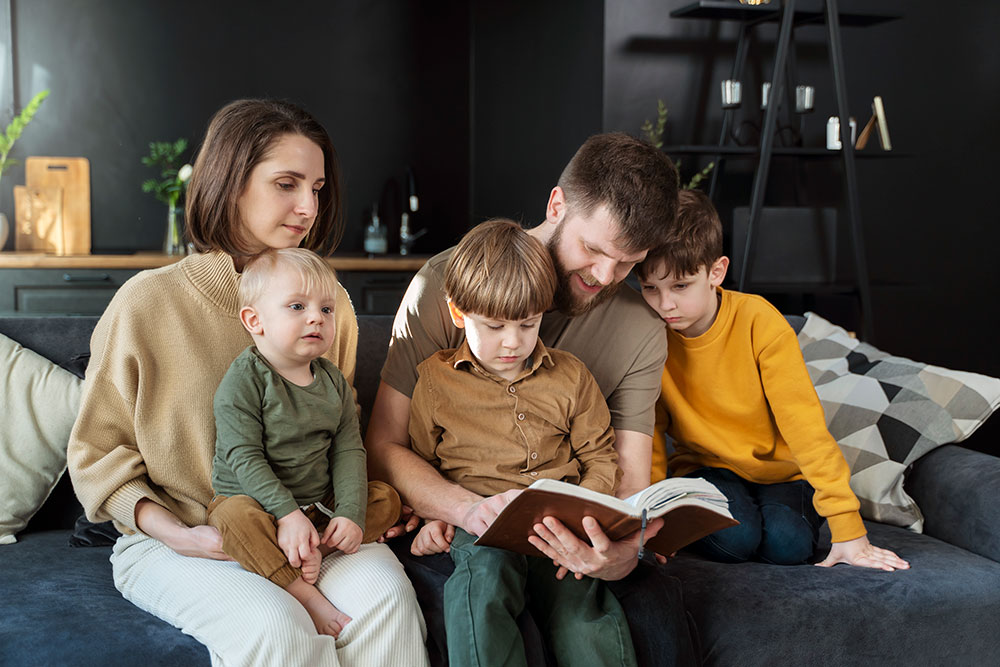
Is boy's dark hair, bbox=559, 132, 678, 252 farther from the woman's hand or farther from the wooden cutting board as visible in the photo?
the wooden cutting board

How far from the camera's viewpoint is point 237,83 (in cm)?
480

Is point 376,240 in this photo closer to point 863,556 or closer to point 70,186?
point 70,186

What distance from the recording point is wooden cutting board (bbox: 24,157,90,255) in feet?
14.6

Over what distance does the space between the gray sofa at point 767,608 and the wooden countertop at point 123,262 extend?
216cm

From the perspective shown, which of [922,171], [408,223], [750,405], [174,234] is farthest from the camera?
[408,223]

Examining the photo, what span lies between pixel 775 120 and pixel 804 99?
0.15 metres

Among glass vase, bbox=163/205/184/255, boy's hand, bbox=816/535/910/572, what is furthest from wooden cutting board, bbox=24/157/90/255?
boy's hand, bbox=816/535/910/572

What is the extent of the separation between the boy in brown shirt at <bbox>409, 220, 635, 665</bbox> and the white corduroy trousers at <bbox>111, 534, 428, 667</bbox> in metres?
0.09

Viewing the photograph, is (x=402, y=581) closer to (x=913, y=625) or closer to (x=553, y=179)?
(x=913, y=625)

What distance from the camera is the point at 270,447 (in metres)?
1.66

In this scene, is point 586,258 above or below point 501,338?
above

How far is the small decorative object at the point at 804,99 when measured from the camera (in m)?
3.79

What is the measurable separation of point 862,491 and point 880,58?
2649 mm

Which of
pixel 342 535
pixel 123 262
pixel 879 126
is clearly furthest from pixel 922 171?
pixel 342 535
